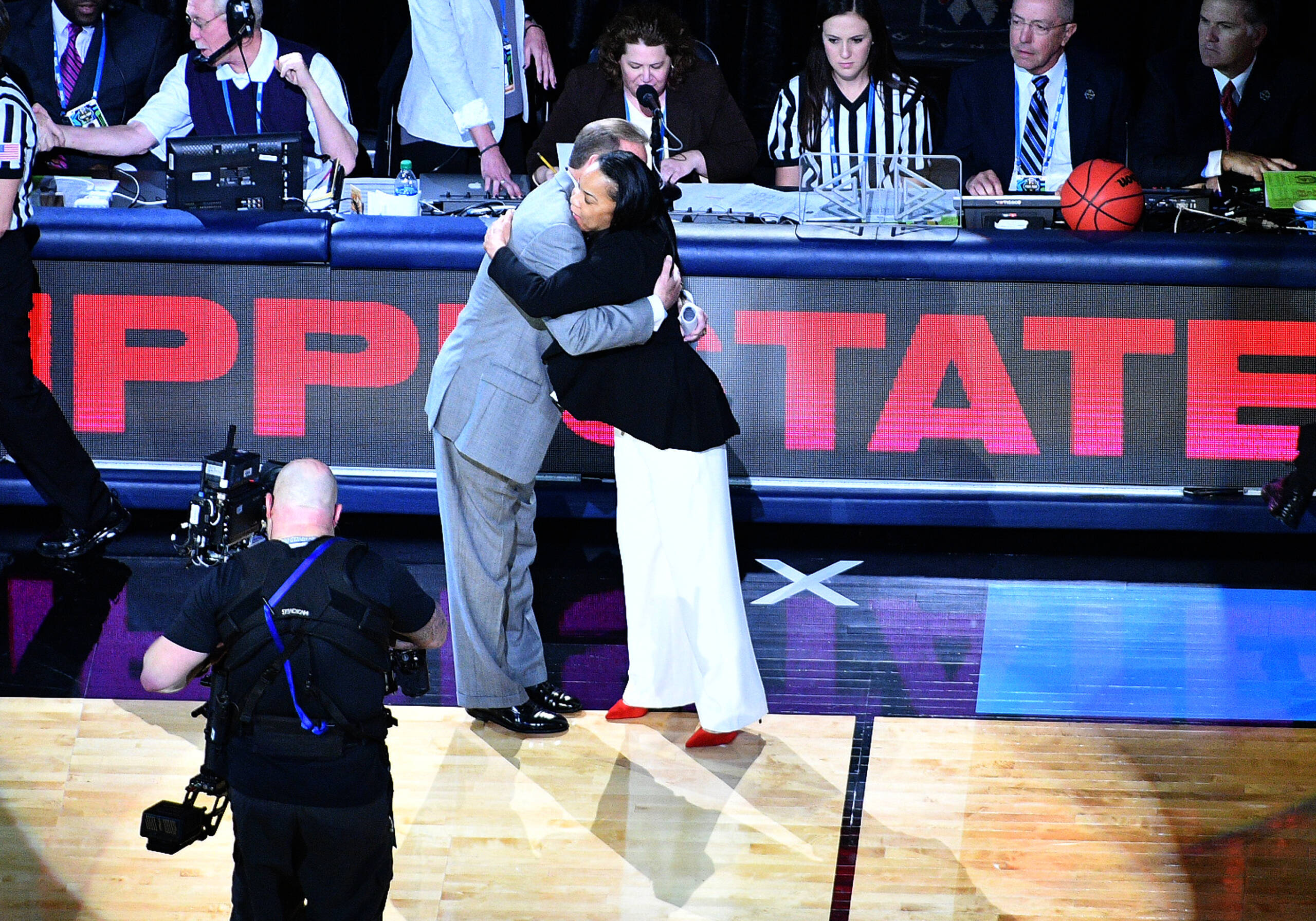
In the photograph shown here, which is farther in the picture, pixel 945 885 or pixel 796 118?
pixel 796 118

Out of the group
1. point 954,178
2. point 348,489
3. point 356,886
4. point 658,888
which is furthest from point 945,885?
point 954,178

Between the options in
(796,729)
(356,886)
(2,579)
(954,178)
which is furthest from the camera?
(954,178)

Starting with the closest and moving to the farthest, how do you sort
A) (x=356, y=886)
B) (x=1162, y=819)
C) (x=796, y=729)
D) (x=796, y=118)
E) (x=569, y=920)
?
(x=356, y=886)
(x=569, y=920)
(x=1162, y=819)
(x=796, y=729)
(x=796, y=118)

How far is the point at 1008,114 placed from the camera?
7027mm

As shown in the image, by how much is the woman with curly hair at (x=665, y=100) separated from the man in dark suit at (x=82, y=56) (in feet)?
6.49

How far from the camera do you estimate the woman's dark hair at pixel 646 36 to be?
6781 mm

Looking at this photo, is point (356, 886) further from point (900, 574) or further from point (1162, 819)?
point (900, 574)

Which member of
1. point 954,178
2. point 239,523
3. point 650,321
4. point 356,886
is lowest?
point 356,886

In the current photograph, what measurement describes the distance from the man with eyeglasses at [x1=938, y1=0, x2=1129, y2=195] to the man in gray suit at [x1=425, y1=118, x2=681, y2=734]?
3179mm

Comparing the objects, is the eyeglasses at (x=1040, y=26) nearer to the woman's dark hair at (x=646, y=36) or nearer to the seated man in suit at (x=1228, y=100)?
the seated man in suit at (x=1228, y=100)


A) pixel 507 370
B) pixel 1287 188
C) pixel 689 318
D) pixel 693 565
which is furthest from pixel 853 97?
pixel 693 565

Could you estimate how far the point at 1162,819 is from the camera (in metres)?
4.03

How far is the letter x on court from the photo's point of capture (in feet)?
18.4

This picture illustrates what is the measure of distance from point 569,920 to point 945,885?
0.88 metres
